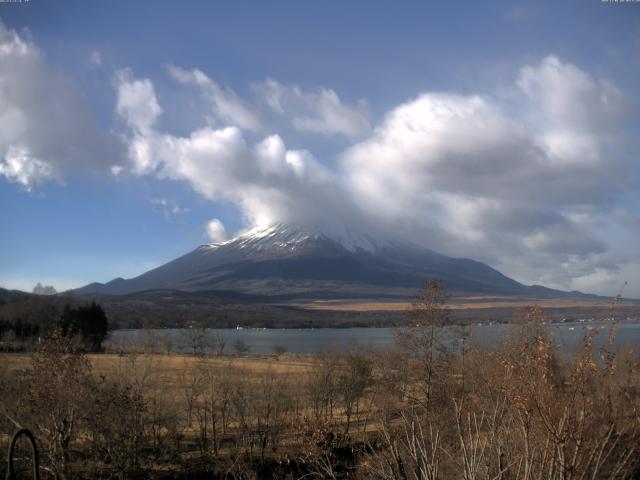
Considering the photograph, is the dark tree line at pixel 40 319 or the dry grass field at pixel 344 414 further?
the dark tree line at pixel 40 319

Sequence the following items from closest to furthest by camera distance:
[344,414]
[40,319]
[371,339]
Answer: [344,414], [371,339], [40,319]

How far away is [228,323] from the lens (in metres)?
195

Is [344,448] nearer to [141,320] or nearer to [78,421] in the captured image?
[78,421]

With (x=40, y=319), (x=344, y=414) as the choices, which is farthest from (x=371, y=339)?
(x=40, y=319)

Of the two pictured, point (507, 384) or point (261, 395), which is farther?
point (261, 395)

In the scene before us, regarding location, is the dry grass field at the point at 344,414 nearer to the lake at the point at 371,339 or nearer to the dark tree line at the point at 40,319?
the lake at the point at 371,339

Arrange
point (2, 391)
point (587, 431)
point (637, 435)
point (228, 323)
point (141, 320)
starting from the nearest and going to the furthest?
point (587, 431), point (637, 435), point (2, 391), point (141, 320), point (228, 323)

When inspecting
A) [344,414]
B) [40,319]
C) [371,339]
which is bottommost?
[344,414]

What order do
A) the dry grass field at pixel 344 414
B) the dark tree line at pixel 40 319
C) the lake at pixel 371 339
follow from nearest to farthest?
1. the dry grass field at pixel 344 414
2. the lake at pixel 371 339
3. the dark tree line at pixel 40 319

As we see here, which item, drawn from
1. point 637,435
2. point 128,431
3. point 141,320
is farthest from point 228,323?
point 637,435

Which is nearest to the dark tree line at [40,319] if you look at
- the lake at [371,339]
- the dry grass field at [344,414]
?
the lake at [371,339]

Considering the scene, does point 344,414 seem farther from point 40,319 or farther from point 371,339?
point 40,319

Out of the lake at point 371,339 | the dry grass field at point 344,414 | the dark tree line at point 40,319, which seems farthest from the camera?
the dark tree line at point 40,319

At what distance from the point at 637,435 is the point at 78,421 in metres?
17.2
